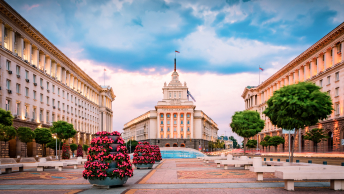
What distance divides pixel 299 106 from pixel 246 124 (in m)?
39.4

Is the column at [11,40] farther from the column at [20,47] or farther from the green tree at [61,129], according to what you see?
the green tree at [61,129]

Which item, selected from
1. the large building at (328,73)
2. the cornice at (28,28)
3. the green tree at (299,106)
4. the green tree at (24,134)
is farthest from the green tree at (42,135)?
the large building at (328,73)

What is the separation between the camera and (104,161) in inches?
558

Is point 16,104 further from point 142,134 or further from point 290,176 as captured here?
point 142,134

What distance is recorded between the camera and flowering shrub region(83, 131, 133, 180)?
1391 centimetres

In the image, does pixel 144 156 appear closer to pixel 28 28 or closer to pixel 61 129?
pixel 61 129

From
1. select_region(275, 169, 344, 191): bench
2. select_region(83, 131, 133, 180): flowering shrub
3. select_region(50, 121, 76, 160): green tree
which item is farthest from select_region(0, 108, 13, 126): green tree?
select_region(275, 169, 344, 191): bench

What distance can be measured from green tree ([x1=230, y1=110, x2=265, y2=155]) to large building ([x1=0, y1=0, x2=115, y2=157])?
37.8 meters

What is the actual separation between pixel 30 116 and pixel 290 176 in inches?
1988

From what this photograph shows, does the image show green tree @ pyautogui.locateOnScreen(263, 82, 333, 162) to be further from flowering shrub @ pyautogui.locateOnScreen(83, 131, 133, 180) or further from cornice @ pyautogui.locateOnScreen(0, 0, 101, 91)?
cornice @ pyautogui.locateOnScreen(0, 0, 101, 91)

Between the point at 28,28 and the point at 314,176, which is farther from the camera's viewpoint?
the point at 28,28

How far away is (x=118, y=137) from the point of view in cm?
1498

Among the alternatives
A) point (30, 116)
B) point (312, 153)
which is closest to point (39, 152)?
point (30, 116)

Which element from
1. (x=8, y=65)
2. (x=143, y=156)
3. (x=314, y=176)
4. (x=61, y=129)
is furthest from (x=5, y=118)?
(x=314, y=176)
